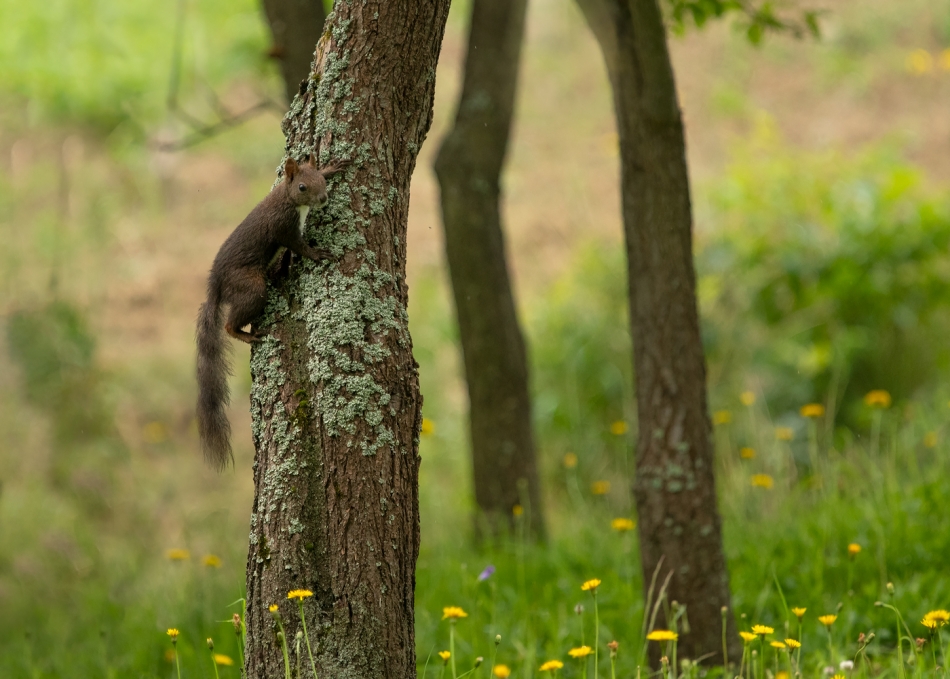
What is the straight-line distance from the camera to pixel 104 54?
9914 millimetres

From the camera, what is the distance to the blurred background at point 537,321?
3.67m

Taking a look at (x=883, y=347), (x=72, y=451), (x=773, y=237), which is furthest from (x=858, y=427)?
(x=72, y=451)

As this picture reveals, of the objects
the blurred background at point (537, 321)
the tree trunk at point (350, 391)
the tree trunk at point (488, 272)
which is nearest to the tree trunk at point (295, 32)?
the blurred background at point (537, 321)

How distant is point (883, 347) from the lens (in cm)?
601

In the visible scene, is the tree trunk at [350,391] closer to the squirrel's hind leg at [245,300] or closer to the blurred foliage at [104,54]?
the squirrel's hind leg at [245,300]

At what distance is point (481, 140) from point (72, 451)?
4.12m

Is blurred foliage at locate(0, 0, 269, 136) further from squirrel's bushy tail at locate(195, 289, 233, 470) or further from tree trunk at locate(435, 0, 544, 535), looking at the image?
squirrel's bushy tail at locate(195, 289, 233, 470)

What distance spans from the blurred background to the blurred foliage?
3cm

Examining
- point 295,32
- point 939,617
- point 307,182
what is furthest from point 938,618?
point 295,32

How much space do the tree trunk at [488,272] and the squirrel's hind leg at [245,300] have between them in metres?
2.25

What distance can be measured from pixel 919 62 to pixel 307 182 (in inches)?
409

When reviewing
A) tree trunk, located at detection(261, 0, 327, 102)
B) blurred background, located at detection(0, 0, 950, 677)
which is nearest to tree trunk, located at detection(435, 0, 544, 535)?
blurred background, located at detection(0, 0, 950, 677)

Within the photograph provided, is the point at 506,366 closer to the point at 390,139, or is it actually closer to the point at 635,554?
the point at 635,554

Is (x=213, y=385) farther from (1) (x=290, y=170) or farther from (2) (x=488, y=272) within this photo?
(2) (x=488, y=272)
